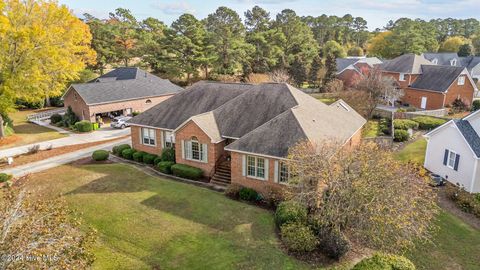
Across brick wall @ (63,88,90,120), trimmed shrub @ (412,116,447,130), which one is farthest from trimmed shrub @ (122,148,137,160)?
trimmed shrub @ (412,116,447,130)

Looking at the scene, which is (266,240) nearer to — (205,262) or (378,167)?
(205,262)

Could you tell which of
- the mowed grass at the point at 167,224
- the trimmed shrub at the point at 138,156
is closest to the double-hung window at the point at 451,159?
the mowed grass at the point at 167,224

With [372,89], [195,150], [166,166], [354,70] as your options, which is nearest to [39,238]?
[195,150]

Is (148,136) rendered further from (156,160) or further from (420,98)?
(420,98)

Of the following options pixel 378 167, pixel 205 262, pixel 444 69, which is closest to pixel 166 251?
pixel 205 262

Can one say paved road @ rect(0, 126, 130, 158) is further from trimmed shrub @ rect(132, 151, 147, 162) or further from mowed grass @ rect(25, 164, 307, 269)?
trimmed shrub @ rect(132, 151, 147, 162)

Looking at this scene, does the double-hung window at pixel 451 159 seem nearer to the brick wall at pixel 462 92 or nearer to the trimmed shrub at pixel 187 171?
the trimmed shrub at pixel 187 171
